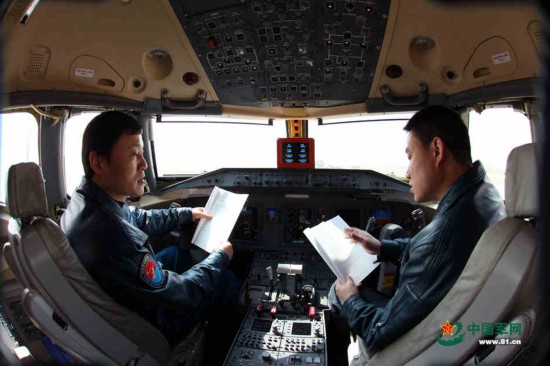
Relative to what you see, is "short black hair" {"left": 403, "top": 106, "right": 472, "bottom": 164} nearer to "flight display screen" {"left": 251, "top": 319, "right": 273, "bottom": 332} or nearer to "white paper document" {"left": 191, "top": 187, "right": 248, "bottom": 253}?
"white paper document" {"left": 191, "top": 187, "right": 248, "bottom": 253}

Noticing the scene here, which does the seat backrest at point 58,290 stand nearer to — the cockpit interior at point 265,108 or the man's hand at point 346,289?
the cockpit interior at point 265,108

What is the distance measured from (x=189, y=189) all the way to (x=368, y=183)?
6.12ft

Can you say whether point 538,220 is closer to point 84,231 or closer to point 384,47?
point 384,47

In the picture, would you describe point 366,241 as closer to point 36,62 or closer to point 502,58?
point 502,58

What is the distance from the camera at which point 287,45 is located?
1877 mm

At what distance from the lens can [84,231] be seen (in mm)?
1256

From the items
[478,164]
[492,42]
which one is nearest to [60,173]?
[478,164]

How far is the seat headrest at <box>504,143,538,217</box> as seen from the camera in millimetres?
790

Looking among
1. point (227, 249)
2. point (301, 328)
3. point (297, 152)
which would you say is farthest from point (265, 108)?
point (301, 328)

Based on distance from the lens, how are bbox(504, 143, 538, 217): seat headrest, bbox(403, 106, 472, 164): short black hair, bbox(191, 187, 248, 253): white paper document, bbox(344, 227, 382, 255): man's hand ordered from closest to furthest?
1. bbox(504, 143, 538, 217): seat headrest
2. bbox(403, 106, 472, 164): short black hair
3. bbox(344, 227, 382, 255): man's hand
4. bbox(191, 187, 248, 253): white paper document

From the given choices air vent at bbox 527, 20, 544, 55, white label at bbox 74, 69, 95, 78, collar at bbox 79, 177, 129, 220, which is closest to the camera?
collar at bbox 79, 177, 129, 220

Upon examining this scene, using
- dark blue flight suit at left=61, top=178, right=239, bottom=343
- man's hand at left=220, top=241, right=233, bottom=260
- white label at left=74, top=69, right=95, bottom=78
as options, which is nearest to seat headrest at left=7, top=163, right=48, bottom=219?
dark blue flight suit at left=61, top=178, right=239, bottom=343

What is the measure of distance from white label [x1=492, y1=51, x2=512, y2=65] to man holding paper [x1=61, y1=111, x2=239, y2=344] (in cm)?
206
